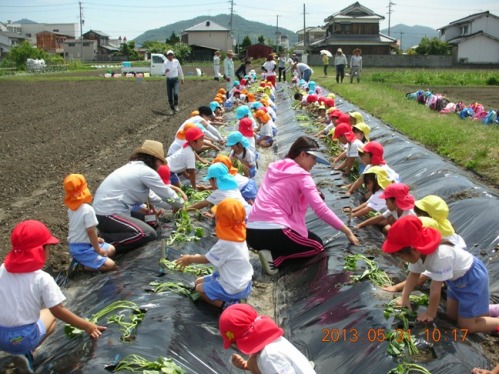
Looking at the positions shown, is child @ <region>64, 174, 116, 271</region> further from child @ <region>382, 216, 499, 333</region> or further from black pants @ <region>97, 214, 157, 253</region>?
child @ <region>382, 216, 499, 333</region>

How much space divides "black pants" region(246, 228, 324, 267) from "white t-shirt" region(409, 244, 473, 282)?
175 centimetres

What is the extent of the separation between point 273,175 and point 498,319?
274 cm

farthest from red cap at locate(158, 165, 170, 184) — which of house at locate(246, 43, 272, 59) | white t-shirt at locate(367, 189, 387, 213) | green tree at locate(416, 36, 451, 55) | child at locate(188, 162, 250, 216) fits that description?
house at locate(246, 43, 272, 59)

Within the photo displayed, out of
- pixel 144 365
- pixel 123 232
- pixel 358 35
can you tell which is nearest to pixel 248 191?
pixel 123 232

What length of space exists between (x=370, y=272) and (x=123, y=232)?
2894mm

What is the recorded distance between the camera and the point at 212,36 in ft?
308

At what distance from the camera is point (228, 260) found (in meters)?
4.59

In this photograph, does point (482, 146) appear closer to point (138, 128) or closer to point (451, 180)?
point (451, 180)

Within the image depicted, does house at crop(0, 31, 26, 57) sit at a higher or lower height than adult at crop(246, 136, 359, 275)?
higher

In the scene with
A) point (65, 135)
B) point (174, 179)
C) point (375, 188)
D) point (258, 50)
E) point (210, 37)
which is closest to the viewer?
point (375, 188)

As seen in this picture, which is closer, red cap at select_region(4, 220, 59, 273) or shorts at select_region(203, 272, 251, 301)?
red cap at select_region(4, 220, 59, 273)

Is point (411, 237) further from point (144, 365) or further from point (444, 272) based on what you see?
point (144, 365)

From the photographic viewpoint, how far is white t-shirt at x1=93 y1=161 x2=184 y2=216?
20.4 feet

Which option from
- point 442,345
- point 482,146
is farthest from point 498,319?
point 482,146
